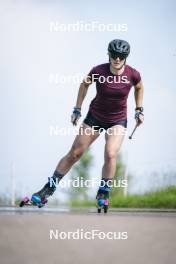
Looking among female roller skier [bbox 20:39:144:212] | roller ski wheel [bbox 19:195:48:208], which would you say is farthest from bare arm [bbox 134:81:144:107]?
roller ski wheel [bbox 19:195:48:208]

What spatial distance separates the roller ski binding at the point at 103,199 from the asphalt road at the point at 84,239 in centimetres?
5

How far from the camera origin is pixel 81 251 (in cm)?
326

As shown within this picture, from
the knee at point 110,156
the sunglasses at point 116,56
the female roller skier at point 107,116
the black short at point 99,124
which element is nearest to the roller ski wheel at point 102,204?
the female roller skier at point 107,116

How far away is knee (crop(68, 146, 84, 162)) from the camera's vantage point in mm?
3410

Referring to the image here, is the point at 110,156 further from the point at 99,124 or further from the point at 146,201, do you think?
the point at 146,201

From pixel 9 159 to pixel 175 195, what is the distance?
89 centimetres

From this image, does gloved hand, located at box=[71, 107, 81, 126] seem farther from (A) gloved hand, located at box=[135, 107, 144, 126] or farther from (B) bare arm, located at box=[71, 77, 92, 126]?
(A) gloved hand, located at box=[135, 107, 144, 126]

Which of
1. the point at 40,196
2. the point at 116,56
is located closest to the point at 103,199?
the point at 40,196

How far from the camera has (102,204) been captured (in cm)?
344

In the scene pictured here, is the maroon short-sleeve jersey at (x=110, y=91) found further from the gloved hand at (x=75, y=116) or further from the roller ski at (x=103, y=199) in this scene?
the roller ski at (x=103, y=199)

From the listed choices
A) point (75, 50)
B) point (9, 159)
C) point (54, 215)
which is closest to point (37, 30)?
point (75, 50)

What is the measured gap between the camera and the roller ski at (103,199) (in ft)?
11.2

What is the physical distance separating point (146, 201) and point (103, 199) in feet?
0.80

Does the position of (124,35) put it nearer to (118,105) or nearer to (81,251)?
(118,105)
